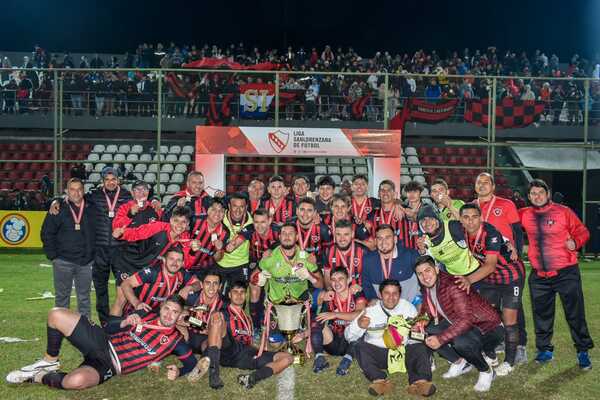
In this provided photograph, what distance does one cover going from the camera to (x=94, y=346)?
19.4ft

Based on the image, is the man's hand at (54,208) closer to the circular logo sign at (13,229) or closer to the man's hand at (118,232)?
the man's hand at (118,232)

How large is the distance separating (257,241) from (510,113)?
10083mm

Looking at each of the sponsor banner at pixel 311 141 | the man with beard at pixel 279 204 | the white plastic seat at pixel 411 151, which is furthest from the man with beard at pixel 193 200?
the white plastic seat at pixel 411 151

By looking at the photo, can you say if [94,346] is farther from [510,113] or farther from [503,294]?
[510,113]

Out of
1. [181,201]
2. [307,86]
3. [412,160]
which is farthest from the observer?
[412,160]

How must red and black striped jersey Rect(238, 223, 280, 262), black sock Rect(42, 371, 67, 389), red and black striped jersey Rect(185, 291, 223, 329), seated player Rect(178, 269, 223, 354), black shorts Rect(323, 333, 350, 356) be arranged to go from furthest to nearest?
red and black striped jersey Rect(238, 223, 280, 262), black shorts Rect(323, 333, 350, 356), red and black striped jersey Rect(185, 291, 223, 329), seated player Rect(178, 269, 223, 354), black sock Rect(42, 371, 67, 389)

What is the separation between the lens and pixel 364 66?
82.8 feet

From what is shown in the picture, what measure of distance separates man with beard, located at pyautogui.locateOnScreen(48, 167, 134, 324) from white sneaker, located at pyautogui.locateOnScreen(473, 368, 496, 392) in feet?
14.4

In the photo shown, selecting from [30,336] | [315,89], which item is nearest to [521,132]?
[315,89]

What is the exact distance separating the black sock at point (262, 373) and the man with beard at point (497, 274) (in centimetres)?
208

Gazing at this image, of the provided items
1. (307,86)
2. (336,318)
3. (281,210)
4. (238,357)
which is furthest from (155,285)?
(307,86)

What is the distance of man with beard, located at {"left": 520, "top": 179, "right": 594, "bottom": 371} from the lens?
6750mm

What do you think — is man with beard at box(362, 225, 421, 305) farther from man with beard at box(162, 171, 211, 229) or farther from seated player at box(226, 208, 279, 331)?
man with beard at box(162, 171, 211, 229)

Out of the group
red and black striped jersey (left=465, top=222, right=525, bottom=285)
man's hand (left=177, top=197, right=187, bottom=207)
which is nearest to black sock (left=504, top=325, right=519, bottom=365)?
red and black striped jersey (left=465, top=222, right=525, bottom=285)
